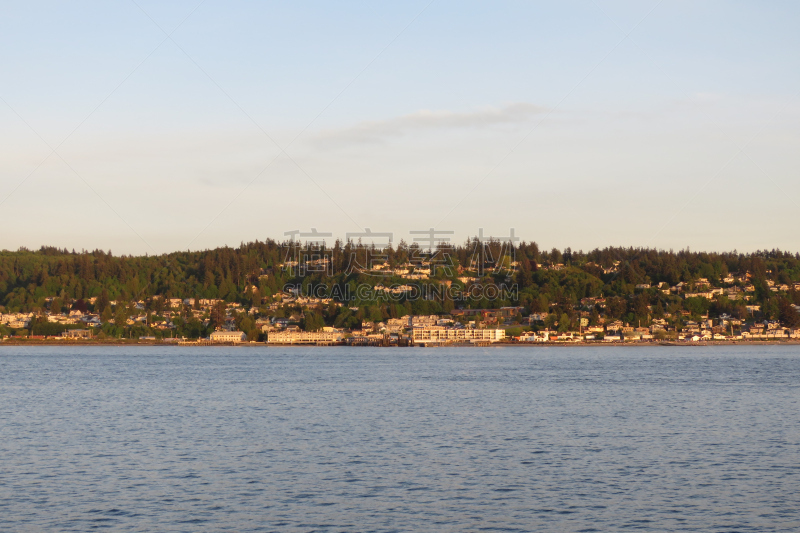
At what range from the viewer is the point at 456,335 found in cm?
13962

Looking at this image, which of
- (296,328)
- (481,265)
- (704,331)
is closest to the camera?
(704,331)

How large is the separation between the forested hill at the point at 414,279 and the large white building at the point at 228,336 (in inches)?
964

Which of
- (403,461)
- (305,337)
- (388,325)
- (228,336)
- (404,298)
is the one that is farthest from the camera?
(404,298)

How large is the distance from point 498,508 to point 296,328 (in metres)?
139

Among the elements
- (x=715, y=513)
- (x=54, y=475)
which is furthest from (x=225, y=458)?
(x=715, y=513)

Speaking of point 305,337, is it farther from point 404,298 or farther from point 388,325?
point 404,298

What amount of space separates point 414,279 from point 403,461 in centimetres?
16032

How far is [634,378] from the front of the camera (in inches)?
2116

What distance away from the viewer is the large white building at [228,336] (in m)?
145

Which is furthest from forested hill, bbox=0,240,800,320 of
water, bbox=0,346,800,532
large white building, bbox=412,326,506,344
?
water, bbox=0,346,800,532

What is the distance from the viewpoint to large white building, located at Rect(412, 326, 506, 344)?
137875 millimetres

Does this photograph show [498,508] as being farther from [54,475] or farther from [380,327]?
[380,327]

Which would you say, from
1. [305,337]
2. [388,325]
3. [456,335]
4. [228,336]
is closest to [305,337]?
[305,337]

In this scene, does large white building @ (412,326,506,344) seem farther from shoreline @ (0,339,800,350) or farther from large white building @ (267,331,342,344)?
large white building @ (267,331,342,344)
